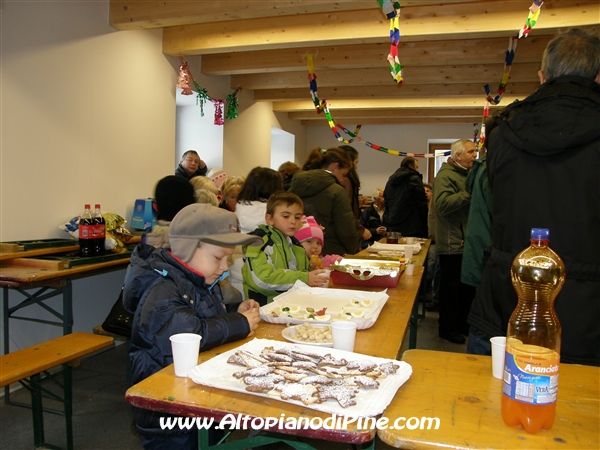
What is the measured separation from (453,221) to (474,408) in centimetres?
308

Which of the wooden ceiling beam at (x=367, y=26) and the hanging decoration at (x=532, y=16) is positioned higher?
the wooden ceiling beam at (x=367, y=26)

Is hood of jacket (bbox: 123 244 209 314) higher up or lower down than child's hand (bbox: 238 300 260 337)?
higher up

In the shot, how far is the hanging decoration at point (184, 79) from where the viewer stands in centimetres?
505

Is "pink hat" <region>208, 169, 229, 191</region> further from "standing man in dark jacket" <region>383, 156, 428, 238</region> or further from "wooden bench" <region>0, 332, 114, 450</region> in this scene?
"wooden bench" <region>0, 332, 114, 450</region>

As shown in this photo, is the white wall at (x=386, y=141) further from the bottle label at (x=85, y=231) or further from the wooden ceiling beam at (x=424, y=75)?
the bottle label at (x=85, y=231)

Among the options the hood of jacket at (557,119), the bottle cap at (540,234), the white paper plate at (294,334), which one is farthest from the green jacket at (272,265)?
the bottle cap at (540,234)

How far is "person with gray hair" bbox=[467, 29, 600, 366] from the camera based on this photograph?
1.39 m

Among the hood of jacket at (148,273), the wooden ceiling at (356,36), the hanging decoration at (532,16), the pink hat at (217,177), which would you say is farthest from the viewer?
the pink hat at (217,177)

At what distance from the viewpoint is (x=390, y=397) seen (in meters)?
1.03

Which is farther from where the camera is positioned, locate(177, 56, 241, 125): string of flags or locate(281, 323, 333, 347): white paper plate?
locate(177, 56, 241, 125): string of flags

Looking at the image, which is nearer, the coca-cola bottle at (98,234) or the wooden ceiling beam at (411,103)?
the coca-cola bottle at (98,234)

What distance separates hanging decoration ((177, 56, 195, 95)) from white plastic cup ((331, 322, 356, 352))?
420 cm

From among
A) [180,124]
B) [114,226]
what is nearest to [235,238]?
[114,226]

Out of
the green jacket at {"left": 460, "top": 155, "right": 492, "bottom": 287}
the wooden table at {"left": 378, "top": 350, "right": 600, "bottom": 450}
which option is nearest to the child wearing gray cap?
the wooden table at {"left": 378, "top": 350, "right": 600, "bottom": 450}
